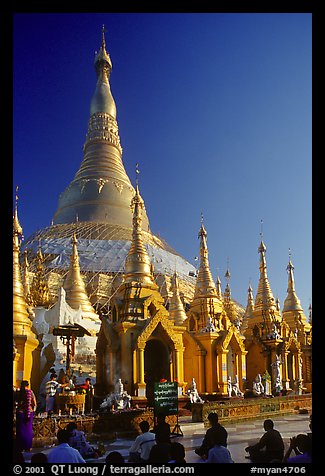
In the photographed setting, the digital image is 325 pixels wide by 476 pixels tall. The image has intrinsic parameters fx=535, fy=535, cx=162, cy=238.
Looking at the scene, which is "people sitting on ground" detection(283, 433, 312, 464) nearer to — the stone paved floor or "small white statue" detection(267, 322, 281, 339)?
the stone paved floor

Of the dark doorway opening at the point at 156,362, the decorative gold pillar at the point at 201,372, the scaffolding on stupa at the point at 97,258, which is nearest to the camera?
the dark doorway opening at the point at 156,362

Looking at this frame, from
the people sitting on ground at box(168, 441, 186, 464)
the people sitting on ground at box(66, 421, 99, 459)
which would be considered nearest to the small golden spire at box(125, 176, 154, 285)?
the people sitting on ground at box(66, 421, 99, 459)

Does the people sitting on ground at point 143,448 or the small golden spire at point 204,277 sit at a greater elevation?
the small golden spire at point 204,277

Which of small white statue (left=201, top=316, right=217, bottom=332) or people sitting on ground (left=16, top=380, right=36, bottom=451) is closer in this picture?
people sitting on ground (left=16, top=380, right=36, bottom=451)

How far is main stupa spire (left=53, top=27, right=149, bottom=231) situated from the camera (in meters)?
41.2

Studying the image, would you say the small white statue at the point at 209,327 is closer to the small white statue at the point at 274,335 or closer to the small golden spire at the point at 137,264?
the small golden spire at the point at 137,264

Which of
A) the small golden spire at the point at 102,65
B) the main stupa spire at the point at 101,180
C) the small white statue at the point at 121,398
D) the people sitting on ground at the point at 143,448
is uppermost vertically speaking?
the small golden spire at the point at 102,65

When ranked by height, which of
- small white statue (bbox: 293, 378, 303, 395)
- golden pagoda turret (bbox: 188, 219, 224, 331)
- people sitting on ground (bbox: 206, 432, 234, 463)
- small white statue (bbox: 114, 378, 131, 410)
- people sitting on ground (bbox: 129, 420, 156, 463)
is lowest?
small white statue (bbox: 293, 378, 303, 395)

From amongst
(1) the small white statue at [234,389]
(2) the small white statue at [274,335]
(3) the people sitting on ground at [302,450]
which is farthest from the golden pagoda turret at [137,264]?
(3) the people sitting on ground at [302,450]

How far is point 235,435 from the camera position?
1121 centimetres

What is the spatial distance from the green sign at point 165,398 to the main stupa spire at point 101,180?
102 feet

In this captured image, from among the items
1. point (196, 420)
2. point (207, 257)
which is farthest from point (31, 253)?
point (196, 420)

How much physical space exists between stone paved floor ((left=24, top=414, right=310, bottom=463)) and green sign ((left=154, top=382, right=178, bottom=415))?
0.69m

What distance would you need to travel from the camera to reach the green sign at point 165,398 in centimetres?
992
